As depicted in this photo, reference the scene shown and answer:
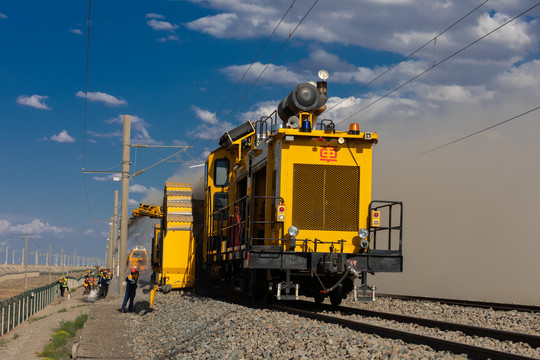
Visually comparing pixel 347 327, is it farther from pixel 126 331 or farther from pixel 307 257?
pixel 126 331

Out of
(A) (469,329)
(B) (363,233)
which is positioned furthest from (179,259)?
(A) (469,329)

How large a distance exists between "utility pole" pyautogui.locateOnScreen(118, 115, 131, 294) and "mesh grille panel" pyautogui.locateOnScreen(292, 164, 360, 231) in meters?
11.9

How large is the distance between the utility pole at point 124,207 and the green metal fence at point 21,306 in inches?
159

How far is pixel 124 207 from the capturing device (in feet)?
82.3

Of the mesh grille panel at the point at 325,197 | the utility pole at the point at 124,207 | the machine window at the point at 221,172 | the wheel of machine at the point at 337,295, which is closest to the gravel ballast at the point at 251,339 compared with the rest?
the wheel of machine at the point at 337,295

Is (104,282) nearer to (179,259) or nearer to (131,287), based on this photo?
(179,259)

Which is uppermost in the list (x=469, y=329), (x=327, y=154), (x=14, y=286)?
(x=327, y=154)

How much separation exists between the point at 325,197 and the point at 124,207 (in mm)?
12837

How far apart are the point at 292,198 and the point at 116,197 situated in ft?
122

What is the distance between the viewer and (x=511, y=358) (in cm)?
700

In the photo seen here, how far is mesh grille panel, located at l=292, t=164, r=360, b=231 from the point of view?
1398 centimetres

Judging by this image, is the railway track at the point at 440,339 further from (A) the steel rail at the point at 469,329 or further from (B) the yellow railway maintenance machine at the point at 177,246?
(B) the yellow railway maintenance machine at the point at 177,246

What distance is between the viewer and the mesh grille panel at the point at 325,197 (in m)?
14.0

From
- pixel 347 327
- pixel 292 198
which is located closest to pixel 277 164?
pixel 292 198
